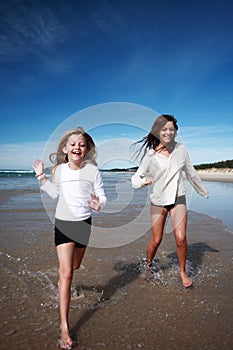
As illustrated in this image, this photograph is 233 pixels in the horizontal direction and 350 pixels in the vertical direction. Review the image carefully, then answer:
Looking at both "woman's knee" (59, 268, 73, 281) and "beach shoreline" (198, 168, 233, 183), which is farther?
"beach shoreline" (198, 168, 233, 183)

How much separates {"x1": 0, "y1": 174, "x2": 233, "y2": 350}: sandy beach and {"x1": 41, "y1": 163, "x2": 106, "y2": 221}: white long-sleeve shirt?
1.10 meters

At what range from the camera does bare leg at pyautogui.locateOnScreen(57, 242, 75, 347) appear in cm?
264

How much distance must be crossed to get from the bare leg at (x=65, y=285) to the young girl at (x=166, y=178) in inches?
59.7

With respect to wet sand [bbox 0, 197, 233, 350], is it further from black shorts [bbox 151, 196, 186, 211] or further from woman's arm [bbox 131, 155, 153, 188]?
woman's arm [bbox 131, 155, 153, 188]

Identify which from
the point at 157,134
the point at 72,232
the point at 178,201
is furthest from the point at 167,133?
the point at 72,232

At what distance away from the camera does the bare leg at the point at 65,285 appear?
2.64m

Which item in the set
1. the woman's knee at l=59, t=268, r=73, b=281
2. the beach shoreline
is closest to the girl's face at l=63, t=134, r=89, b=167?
the woman's knee at l=59, t=268, r=73, b=281

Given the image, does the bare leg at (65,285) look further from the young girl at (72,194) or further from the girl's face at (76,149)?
the girl's face at (76,149)

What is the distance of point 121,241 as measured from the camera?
20.5 feet

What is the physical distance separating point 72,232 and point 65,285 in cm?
51

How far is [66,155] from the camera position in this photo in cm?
358

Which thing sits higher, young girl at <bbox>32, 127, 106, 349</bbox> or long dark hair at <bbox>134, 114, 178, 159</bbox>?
long dark hair at <bbox>134, 114, 178, 159</bbox>

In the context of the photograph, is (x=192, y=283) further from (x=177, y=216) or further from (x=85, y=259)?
(x=85, y=259)

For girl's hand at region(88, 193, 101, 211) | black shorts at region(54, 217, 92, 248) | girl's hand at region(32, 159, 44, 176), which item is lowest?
black shorts at region(54, 217, 92, 248)
